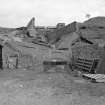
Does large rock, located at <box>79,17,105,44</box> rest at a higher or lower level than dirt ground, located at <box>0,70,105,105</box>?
higher

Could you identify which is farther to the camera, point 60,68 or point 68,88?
point 60,68

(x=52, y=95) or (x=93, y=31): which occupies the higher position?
(x=93, y=31)

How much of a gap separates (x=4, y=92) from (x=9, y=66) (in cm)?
727

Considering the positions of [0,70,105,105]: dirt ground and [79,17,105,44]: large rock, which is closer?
[0,70,105,105]: dirt ground

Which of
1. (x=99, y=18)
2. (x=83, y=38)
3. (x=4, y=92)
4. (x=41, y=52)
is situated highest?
(x=99, y=18)

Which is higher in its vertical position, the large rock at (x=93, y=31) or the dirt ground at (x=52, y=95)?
the large rock at (x=93, y=31)

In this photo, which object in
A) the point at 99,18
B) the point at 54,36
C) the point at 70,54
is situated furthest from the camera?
the point at 99,18

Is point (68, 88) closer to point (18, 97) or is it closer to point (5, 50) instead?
point (18, 97)

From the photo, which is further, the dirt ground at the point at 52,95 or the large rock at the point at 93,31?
the large rock at the point at 93,31

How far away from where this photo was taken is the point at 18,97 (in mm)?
5938

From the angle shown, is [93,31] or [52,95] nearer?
[52,95]

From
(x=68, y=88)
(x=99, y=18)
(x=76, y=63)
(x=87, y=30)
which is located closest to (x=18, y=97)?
(x=68, y=88)

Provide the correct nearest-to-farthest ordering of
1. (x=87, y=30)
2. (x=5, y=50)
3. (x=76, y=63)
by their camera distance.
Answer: (x=76, y=63) < (x=5, y=50) < (x=87, y=30)

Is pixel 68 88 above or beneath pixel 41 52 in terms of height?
beneath
